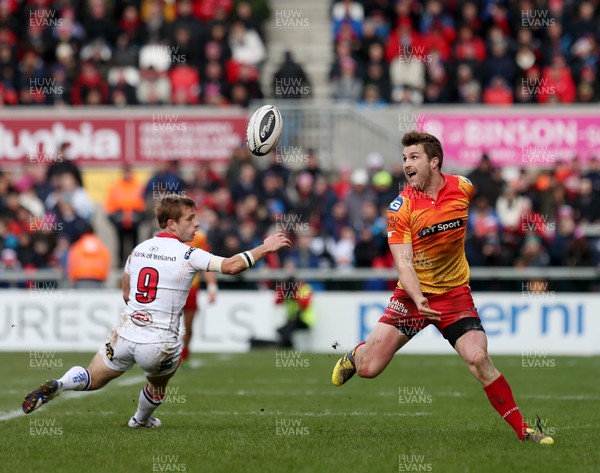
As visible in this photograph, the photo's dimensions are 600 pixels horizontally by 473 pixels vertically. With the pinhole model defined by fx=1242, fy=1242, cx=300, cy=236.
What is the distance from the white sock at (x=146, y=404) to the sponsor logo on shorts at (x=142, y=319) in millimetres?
609

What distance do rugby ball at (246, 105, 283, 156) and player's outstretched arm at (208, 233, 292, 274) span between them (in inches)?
68.4

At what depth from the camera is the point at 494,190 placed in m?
20.7

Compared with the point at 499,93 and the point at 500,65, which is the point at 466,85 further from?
the point at 500,65

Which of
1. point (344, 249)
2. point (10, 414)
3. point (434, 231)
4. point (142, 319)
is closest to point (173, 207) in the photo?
point (142, 319)

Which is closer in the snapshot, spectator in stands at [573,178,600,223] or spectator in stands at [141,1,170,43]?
spectator in stands at [573,178,600,223]

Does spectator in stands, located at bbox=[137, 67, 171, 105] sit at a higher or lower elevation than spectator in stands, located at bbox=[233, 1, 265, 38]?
lower

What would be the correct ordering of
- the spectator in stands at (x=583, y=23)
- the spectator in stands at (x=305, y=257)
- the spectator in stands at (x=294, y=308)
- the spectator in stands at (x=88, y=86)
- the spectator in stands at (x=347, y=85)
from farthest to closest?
the spectator in stands at (x=583, y=23), the spectator in stands at (x=88, y=86), the spectator in stands at (x=347, y=85), the spectator in stands at (x=305, y=257), the spectator in stands at (x=294, y=308)

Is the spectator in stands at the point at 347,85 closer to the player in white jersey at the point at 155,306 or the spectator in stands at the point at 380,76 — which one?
the spectator in stands at the point at 380,76

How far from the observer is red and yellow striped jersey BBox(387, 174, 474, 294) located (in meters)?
8.73

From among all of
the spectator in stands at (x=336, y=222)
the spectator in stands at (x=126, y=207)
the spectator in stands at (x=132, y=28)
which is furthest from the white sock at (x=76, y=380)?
the spectator in stands at (x=132, y=28)

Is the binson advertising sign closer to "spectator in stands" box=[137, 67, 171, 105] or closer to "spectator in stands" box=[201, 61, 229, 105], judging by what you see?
"spectator in stands" box=[201, 61, 229, 105]

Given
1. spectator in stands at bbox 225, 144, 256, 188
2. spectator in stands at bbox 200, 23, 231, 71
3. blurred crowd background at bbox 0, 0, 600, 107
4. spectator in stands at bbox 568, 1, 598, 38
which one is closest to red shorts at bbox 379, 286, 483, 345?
spectator in stands at bbox 225, 144, 256, 188

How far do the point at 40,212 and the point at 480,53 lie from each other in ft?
30.3

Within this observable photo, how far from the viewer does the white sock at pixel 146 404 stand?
9.27m
